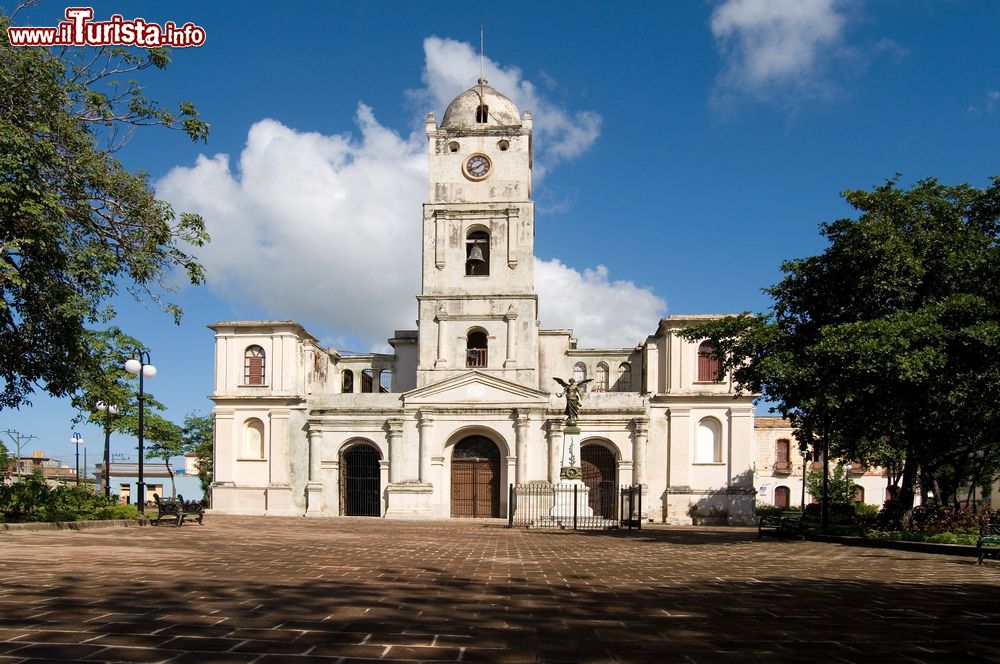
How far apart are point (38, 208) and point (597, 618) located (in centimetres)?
1179

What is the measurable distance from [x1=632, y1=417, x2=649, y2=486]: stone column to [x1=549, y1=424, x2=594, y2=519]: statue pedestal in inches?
249

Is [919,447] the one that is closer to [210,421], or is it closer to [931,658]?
[931,658]

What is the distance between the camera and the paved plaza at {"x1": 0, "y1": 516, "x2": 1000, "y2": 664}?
216 inches

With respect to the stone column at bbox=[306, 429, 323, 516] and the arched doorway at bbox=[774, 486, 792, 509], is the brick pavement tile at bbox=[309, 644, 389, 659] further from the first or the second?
the arched doorway at bbox=[774, 486, 792, 509]

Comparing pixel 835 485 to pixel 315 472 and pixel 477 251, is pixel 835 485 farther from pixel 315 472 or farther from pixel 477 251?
pixel 315 472

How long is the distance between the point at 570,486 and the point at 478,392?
28.2ft

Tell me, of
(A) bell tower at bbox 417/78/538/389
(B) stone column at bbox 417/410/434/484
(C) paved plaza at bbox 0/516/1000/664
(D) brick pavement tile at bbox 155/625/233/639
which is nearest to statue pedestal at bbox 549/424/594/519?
(A) bell tower at bbox 417/78/538/389

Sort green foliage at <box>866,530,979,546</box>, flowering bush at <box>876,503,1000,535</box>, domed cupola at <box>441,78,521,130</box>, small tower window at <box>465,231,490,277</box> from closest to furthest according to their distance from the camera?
green foliage at <box>866,530,979,546</box> → flowering bush at <box>876,503,1000,535</box> → small tower window at <box>465,231,490,277</box> → domed cupola at <box>441,78,521,130</box>

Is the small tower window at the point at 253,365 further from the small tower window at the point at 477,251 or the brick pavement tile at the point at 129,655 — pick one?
the brick pavement tile at the point at 129,655

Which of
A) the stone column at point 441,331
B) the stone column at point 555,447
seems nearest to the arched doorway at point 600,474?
the stone column at point 555,447

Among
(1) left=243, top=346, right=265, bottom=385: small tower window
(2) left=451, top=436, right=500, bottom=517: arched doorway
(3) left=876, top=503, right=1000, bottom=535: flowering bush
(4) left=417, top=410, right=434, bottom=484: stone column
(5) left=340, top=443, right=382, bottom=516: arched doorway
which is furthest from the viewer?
(1) left=243, top=346, right=265, bottom=385: small tower window

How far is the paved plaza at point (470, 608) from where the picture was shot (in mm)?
5492

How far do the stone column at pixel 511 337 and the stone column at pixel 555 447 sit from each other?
326cm

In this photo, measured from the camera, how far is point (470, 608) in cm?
745
